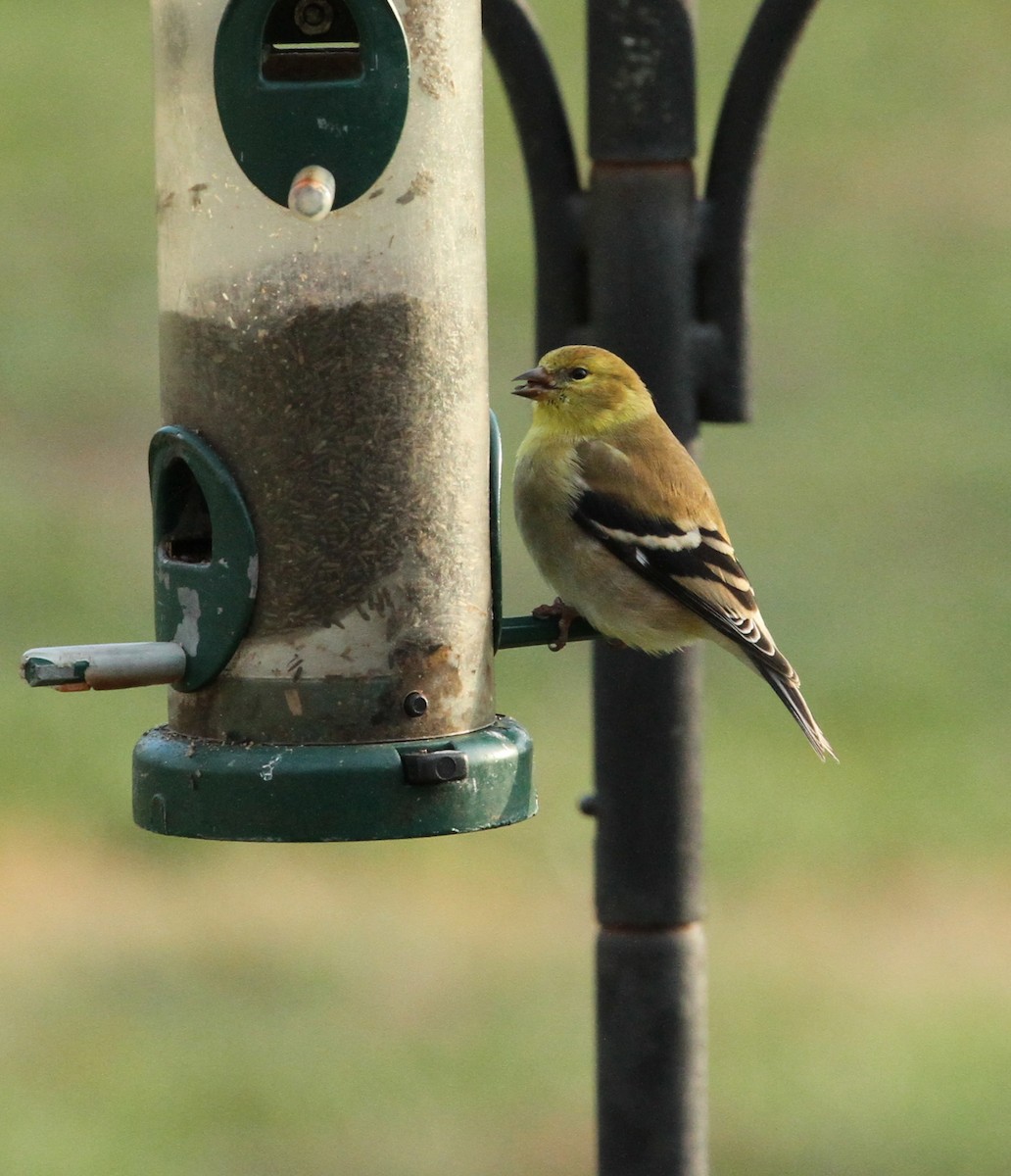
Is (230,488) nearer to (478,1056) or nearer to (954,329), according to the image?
(478,1056)

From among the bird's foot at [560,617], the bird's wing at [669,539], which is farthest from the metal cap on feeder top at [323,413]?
the bird's wing at [669,539]

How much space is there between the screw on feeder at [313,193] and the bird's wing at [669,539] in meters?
1.19

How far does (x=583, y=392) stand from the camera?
5277mm

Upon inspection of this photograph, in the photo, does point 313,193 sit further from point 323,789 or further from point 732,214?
point 732,214

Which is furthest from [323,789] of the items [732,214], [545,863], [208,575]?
Answer: [545,863]

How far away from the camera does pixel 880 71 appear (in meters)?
27.5

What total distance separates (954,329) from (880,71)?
24.9 ft

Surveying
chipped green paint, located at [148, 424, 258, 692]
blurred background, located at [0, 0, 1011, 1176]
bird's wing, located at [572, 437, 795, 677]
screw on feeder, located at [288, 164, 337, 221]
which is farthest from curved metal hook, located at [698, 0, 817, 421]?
blurred background, located at [0, 0, 1011, 1176]

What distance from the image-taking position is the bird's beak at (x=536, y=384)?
5.31 meters

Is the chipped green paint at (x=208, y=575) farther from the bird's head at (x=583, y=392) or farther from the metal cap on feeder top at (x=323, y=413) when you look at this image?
the bird's head at (x=583, y=392)

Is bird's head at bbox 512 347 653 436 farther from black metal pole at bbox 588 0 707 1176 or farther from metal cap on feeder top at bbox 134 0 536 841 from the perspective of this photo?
metal cap on feeder top at bbox 134 0 536 841

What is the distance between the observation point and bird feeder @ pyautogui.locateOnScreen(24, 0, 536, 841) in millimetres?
4250

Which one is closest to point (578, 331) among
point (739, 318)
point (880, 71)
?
point (739, 318)

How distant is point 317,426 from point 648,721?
1.01 metres
